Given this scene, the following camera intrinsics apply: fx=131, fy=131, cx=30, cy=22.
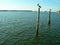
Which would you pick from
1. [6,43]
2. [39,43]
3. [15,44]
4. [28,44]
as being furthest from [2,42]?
[39,43]

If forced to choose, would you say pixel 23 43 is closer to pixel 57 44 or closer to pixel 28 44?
pixel 28 44

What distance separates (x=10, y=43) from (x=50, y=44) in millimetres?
7603

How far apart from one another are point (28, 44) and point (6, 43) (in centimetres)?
422

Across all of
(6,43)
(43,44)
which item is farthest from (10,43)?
(43,44)

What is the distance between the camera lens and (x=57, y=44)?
2506 cm

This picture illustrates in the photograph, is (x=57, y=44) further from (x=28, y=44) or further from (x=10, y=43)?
(x=10, y=43)

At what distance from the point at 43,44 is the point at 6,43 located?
23.2ft

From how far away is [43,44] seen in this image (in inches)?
984

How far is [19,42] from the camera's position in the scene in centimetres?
2598

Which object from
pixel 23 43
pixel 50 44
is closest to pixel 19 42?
pixel 23 43

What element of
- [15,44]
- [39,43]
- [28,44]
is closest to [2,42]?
[15,44]

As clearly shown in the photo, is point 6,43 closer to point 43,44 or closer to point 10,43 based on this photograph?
point 10,43

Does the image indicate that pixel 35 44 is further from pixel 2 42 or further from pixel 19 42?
pixel 2 42

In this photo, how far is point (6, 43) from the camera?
2517cm
